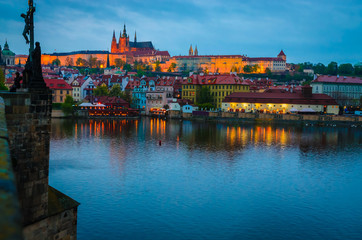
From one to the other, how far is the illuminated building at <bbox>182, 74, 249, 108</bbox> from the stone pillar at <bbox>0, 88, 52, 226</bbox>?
254 ft

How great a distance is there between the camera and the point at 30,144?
923 cm

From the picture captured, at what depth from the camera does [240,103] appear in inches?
3105

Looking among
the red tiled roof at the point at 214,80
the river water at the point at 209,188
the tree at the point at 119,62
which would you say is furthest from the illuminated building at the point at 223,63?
the river water at the point at 209,188

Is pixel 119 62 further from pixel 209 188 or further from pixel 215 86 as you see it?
pixel 209 188

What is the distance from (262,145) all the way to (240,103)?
38.3 meters

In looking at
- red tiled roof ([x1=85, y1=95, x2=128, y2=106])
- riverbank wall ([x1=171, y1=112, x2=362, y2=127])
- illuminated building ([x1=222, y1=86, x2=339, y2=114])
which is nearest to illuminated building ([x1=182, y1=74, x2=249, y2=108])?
illuminated building ([x1=222, y1=86, x2=339, y2=114])

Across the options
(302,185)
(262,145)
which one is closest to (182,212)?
(302,185)

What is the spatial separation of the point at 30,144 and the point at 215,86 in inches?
3117

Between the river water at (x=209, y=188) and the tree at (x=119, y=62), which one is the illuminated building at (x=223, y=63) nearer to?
the tree at (x=119, y=62)

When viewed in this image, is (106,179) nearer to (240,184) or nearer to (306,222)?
(240,184)

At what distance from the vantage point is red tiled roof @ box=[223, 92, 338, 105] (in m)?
75.7

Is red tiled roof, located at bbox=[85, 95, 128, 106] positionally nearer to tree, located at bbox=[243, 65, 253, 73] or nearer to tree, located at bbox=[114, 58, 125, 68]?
tree, located at bbox=[243, 65, 253, 73]

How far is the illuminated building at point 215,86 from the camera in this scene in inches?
3401

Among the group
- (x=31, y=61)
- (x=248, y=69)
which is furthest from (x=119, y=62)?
(x=31, y=61)
